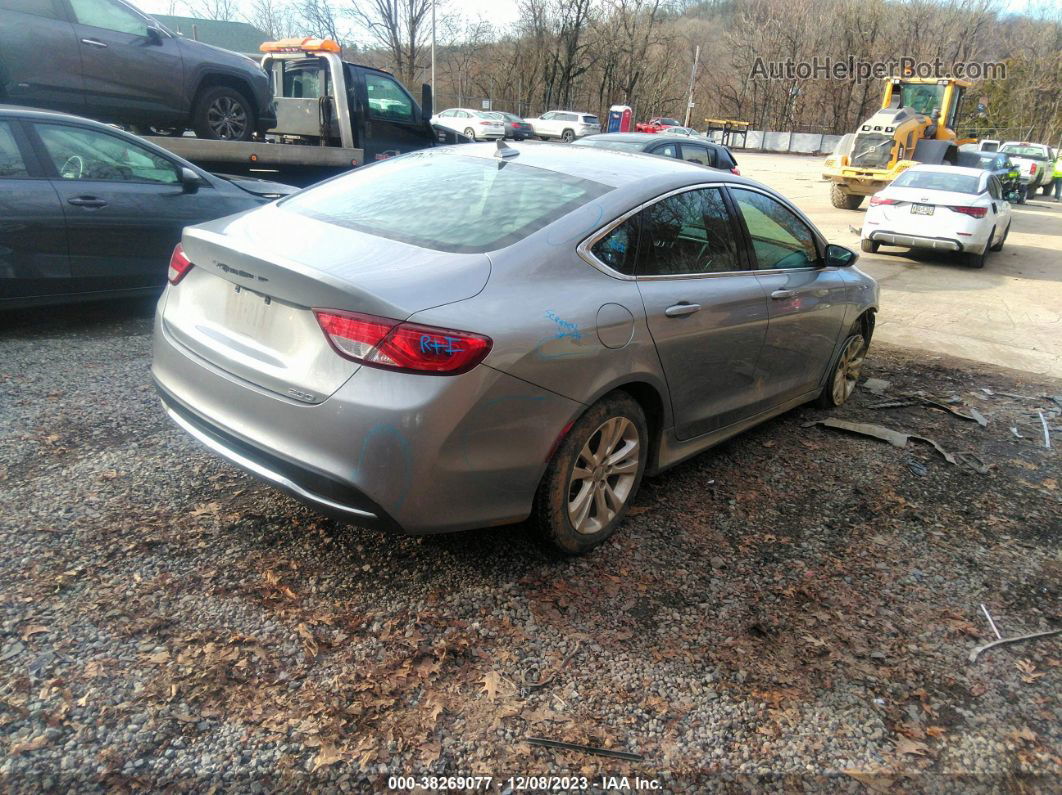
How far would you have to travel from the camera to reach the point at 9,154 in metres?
5.00

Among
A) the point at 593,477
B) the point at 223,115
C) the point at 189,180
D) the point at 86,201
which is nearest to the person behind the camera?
the point at 593,477

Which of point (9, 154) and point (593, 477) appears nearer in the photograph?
point (593, 477)

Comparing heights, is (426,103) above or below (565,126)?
above

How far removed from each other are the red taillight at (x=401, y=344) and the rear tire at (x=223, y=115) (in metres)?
7.42

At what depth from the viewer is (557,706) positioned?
91.9 inches

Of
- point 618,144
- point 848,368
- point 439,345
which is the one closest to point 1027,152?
point 618,144

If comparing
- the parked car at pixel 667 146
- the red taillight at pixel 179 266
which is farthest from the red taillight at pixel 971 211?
the red taillight at pixel 179 266

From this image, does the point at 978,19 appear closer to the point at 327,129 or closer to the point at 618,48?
A: the point at 618,48

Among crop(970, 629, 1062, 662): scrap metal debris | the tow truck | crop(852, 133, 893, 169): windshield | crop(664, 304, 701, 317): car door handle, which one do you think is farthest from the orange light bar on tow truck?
crop(852, 133, 893, 169): windshield

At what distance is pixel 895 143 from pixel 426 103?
1309 cm

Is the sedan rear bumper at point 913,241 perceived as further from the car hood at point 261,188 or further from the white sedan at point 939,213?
the car hood at point 261,188

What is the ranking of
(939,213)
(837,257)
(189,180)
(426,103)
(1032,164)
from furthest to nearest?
1. (1032,164)
2. (939,213)
3. (426,103)
4. (189,180)
5. (837,257)

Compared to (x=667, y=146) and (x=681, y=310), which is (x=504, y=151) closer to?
(x=681, y=310)

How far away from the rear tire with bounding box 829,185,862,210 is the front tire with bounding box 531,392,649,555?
18.5 metres
